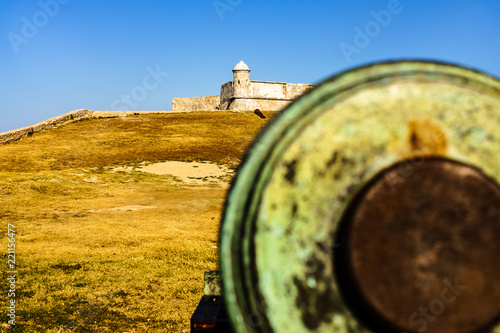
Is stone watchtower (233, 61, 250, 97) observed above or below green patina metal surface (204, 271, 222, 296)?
above

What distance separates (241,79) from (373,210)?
34942mm

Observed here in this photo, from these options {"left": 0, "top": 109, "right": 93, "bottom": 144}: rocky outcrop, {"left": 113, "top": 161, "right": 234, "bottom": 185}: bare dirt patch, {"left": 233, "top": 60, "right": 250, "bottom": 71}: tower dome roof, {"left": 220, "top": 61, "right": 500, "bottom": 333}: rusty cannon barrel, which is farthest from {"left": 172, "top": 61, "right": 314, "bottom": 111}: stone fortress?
{"left": 220, "top": 61, "right": 500, "bottom": 333}: rusty cannon barrel

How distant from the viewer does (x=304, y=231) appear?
104 cm

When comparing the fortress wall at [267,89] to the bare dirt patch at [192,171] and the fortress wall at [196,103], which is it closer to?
the fortress wall at [196,103]

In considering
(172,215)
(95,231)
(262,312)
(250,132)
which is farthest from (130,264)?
(250,132)

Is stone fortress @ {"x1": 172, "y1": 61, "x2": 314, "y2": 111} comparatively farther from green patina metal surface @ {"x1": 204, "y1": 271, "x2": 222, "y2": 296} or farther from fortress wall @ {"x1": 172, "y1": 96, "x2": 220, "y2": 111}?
green patina metal surface @ {"x1": 204, "y1": 271, "x2": 222, "y2": 296}

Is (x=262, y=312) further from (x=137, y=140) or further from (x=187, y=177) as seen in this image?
(x=137, y=140)

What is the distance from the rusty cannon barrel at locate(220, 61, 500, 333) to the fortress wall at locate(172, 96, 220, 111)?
3850 cm

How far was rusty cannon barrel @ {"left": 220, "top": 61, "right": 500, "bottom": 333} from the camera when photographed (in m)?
0.97

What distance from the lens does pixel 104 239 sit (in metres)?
6.77

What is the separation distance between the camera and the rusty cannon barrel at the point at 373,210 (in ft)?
3.18

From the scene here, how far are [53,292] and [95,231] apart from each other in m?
3.00

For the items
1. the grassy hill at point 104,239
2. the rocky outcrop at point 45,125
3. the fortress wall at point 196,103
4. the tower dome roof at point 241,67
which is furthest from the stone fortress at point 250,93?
the grassy hill at point 104,239

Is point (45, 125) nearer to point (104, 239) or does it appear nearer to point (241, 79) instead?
point (241, 79)
